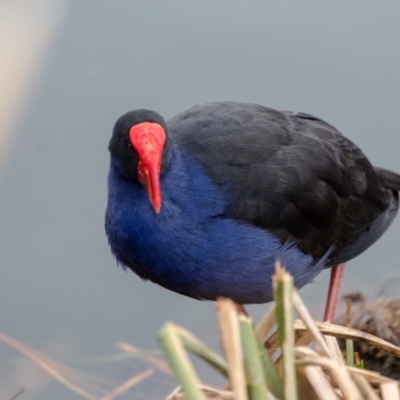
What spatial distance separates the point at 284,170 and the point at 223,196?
204 mm

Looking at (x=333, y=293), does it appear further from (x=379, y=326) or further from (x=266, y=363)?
(x=266, y=363)

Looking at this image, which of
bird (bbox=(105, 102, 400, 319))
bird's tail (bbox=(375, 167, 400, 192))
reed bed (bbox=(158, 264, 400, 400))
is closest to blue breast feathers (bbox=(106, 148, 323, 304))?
bird (bbox=(105, 102, 400, 319))

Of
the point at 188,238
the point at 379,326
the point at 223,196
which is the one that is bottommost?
the point at 379,326

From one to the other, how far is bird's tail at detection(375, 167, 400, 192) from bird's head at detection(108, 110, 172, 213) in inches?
35.9

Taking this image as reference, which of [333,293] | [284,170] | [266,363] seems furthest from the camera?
[333,293]

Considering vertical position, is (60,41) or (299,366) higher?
(60,41)

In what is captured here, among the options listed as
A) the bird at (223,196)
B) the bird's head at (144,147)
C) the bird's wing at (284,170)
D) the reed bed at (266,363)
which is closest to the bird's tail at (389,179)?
the bird's wing at (284,170)

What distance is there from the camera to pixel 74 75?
3602mm

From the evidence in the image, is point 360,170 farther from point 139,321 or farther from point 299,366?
point 299,366

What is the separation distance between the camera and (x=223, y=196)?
2484mm

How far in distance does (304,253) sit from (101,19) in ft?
4.94

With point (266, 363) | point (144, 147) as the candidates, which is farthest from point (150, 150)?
point (266, 363)

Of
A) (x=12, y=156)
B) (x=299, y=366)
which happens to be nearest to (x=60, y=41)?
(x=12, y=156)

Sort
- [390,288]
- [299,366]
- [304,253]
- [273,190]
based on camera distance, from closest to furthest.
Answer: [299,366]
[273,190]
[304,253]
[390,288]
